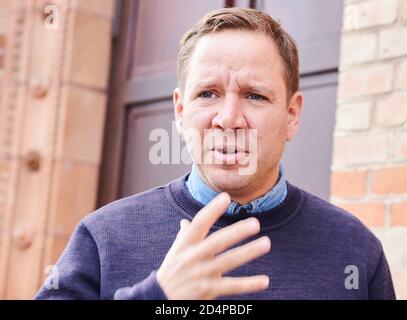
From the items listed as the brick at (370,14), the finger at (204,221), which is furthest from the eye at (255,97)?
the brick at (370,14)

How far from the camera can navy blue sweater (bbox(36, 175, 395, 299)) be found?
1.65 metres

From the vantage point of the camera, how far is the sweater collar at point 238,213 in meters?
1.74

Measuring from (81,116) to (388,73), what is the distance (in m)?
1.54

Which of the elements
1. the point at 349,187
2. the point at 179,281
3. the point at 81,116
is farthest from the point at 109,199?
the point at 179,281

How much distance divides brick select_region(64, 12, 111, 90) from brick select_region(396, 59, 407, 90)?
1.57m

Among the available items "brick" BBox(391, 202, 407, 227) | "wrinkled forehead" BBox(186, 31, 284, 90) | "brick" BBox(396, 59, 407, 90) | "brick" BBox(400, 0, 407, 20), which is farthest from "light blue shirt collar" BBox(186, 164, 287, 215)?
"brick" BBox(400, 0, 407, 20)

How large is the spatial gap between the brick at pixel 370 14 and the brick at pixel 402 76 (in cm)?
14

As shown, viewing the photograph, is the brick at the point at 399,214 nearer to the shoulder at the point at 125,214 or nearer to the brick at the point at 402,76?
the brick at the point at 402,76

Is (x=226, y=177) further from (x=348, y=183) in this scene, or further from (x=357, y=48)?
(x=357, y=48)

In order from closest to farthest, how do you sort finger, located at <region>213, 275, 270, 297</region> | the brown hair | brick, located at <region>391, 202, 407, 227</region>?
finger, located at <region>213, 275, 270, 297</region>
the brown hair
brick, located at <region>391, 202, 407, 227</region>

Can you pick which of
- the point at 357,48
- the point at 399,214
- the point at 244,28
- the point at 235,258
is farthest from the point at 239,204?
the point at 357,48

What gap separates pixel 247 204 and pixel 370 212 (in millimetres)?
703

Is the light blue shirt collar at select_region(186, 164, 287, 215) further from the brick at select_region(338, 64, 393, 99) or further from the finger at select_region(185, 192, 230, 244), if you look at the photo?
the brick at select_region(338, 64, 393, 99)

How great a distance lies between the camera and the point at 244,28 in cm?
172
